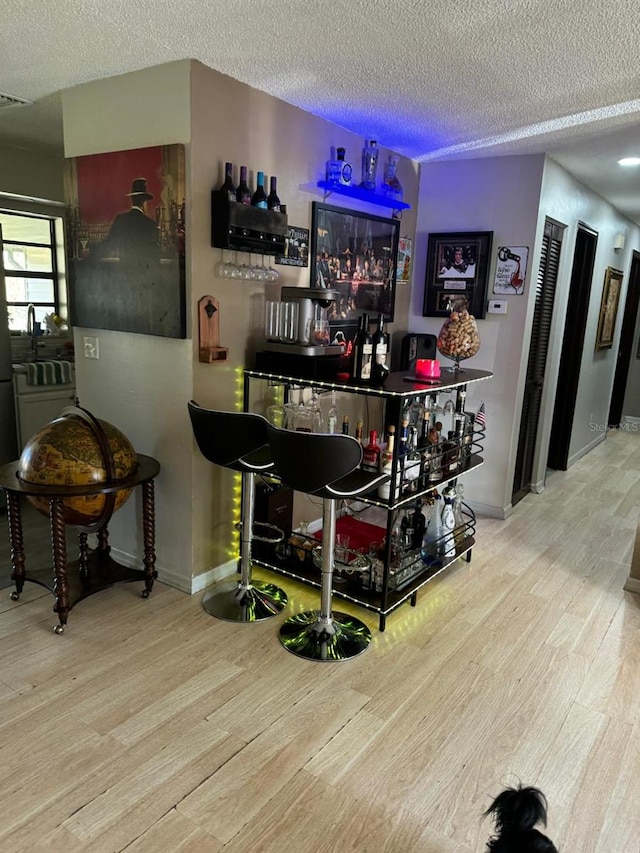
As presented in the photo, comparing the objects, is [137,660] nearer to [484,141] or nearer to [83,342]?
[83,342]

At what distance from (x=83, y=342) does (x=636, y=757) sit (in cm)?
311

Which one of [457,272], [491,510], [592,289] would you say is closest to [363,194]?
[457,272]

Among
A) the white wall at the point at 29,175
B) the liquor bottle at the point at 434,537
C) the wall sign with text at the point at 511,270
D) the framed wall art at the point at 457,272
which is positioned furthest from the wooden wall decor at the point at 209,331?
the white wall at the point at 29,175

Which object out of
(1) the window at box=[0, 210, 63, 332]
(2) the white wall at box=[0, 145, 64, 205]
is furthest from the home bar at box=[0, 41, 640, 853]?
(2) the white wall at box=[0, 145, 64, 205]

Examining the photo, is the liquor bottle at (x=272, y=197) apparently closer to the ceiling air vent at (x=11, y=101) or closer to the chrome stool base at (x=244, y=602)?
the ceiling air vent at (x=11, y=101)

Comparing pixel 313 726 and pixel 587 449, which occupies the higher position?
pixel 587 449

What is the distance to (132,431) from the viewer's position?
3102 millimetres

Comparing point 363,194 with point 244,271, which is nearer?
point 244,271

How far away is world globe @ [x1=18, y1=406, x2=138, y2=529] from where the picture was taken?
8.25 feet

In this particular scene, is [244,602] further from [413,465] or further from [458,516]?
[458,516]

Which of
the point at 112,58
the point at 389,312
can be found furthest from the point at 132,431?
the point at 389,312

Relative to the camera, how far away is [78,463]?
8.30 feet

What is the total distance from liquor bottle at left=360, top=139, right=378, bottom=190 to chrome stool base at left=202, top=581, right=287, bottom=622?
2.41 meters

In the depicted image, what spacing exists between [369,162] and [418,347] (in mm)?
1280
